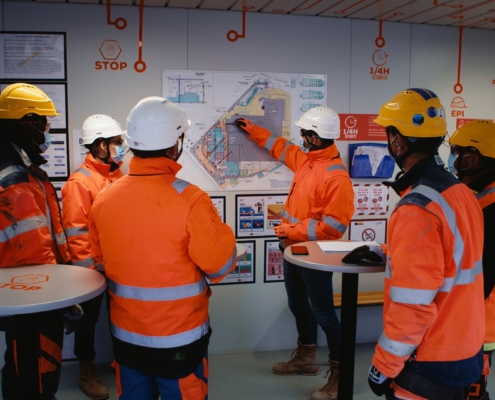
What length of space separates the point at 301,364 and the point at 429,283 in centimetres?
210

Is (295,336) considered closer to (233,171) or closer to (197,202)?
(233,171)

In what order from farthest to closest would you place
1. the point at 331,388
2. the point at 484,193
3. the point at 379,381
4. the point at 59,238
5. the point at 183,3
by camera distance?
1. the point at 183,3
2. the point at 331,388
3. the point at 59,238
4. the point at 484,193
5. the point at 379,381

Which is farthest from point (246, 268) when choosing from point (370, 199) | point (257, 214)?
point (370, 199)

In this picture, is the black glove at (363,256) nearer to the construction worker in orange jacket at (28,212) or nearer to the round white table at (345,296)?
the round white table at (345,296)

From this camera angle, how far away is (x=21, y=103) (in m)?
→ 2.38

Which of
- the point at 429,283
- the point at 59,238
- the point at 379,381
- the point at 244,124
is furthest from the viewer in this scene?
the point at 244,124

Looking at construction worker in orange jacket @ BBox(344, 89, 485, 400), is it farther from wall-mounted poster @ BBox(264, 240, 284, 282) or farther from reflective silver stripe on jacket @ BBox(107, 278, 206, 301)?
wall-mounted poster @ BBox(264, 240, 284, 282)

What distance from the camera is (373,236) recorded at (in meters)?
A: 4.12

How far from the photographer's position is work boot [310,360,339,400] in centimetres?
313

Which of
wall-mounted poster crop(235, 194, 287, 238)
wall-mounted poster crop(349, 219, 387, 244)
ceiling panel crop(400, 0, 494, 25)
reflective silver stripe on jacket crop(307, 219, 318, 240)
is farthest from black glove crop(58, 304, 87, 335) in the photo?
ceiling panel crop(400, 0, 494, 25)

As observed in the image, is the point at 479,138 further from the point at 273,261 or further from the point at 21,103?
the point at 21,103

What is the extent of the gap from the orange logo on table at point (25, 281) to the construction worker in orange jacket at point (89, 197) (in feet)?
3.46

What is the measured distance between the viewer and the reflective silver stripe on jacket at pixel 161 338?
1.97m

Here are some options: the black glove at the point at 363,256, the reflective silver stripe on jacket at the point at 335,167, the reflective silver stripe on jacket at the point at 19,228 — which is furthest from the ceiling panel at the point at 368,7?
the black glove at the point at 363,256
